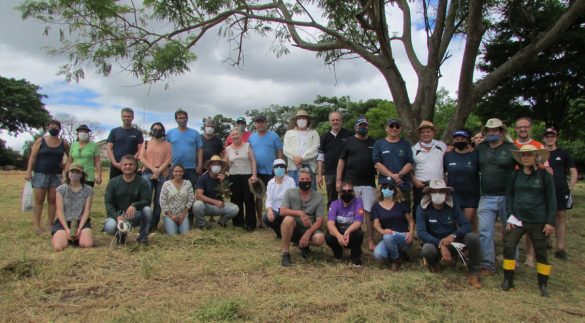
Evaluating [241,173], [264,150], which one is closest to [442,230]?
[264,150]

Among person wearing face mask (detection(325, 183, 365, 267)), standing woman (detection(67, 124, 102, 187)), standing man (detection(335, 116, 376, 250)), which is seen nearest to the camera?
person wearing face mask (detection(325, 183, 365, 267))

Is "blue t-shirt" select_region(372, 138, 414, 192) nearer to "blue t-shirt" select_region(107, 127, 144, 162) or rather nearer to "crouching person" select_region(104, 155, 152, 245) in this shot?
"crouching person" select_region(104, 155, 152, 245)

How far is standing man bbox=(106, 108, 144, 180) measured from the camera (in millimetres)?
7070

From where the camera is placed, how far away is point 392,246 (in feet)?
17.4

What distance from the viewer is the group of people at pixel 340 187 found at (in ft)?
16.8

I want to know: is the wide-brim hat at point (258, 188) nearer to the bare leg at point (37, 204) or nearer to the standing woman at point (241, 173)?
the standing woman at point (241, 173)

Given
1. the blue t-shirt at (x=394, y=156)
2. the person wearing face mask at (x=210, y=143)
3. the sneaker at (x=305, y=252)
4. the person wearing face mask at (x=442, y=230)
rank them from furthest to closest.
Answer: the person wearing face mask at (x=210, y=143) < the blue t-shirt at (x=394, y=156) < the sneaker at (x=305, y=252) < the person wearing face mask at (x=442, y=230)

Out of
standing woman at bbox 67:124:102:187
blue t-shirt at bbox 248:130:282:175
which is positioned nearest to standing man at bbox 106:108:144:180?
standing woman at bbox 67:124:102:187

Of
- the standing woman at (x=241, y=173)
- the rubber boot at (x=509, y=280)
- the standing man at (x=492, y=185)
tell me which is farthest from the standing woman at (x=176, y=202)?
the rubber boot at (x=509, y=280)

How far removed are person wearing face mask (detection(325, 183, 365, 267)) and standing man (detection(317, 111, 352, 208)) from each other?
3.46 feet

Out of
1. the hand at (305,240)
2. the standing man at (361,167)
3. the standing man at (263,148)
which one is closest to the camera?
the hand at (305,240)

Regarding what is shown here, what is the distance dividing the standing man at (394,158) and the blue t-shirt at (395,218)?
272mm

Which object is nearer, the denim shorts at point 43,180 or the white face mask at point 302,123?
the denim shorts at point 43,180

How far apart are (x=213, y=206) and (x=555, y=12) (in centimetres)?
973
